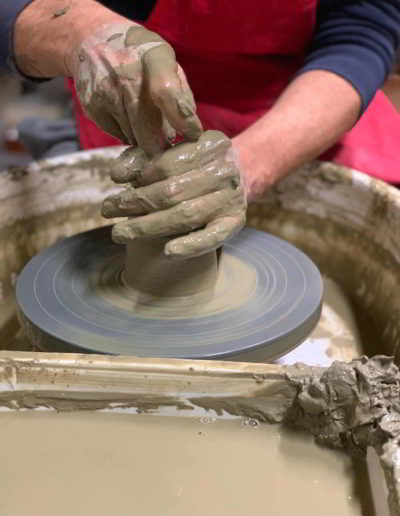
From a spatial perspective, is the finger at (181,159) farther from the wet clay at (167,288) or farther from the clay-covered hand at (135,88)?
the wet clay at (167,288)

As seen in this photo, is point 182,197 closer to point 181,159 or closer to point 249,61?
point 181,159

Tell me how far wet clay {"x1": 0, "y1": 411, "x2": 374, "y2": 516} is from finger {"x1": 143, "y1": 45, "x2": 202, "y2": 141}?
482 millimetres

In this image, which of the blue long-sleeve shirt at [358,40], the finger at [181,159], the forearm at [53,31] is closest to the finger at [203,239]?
the finger at [181,159]

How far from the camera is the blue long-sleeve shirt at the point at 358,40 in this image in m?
1.60

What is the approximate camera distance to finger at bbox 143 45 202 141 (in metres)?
0.98

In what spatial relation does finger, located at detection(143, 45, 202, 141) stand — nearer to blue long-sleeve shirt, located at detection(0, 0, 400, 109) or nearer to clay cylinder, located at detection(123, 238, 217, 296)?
clay cylinder, located at detection(123, 238, 217, 296)

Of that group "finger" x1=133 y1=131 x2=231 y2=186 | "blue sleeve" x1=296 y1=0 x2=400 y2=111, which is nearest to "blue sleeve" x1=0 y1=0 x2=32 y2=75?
"finger" x1=133 y1=131 x2=231 y2=186

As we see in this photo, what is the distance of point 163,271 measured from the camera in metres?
1.16

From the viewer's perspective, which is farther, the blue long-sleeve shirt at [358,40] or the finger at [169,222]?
the blue long-sleeve shirt at [358,40]

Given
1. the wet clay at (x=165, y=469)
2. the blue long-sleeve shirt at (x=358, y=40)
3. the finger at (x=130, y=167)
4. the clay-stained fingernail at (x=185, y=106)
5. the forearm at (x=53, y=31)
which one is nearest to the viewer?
the wet clay at (x=165, y=469)

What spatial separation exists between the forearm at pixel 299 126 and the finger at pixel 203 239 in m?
0.35

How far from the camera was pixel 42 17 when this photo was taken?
4.54ft

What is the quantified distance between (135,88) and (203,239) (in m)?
0.29

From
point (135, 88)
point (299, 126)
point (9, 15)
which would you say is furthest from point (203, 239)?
point (9, 15)
